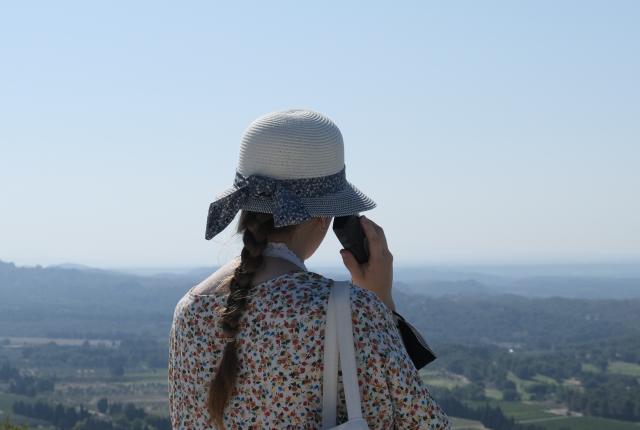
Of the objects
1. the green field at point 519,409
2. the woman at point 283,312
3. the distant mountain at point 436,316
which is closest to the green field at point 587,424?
the green field at point 519,409

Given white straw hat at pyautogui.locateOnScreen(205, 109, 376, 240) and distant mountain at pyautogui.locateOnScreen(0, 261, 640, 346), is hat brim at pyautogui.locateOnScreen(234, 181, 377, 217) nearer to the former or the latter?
white straw hat at pyautogui.locateOnScreen(205, 109, 376, 240)

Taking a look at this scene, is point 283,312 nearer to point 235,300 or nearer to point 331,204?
point 235,300

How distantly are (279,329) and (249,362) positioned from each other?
Answer: 110 mm

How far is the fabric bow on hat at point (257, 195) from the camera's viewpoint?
2.00 meters

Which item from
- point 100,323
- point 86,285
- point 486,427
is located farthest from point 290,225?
point 86,285

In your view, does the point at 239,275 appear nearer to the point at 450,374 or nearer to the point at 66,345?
the point at 450,374

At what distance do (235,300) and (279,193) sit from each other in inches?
10.2

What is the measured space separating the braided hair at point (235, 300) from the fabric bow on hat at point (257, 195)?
0.06m

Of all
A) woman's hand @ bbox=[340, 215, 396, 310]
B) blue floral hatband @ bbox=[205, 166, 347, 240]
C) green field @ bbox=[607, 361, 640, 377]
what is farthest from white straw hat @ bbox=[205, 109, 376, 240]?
green field @ bbox=[607, 361, 640, 377]

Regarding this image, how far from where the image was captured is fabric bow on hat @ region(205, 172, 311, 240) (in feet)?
6.55

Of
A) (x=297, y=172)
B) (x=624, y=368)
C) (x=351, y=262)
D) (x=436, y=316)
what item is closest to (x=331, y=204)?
(x=297, y=172)

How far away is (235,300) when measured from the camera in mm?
2029

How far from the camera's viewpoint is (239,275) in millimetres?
2043

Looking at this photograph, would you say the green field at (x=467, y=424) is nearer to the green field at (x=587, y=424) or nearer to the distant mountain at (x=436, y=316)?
the green field at (x=587, y=424)
